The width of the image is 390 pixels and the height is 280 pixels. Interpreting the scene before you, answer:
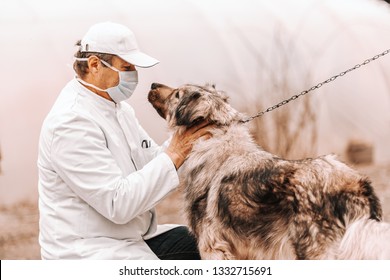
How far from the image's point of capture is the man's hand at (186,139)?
322cm

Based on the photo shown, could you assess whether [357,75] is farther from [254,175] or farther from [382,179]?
[254,175]

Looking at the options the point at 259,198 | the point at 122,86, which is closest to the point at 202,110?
the point at 122,86

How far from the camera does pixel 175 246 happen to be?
11.6 ft

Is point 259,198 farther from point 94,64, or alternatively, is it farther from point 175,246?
point 94,64

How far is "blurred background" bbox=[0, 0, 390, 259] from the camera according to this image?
3980 mm

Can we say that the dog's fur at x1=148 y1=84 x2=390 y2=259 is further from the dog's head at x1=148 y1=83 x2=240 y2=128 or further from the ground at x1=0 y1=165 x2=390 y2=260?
the ground at x1=0 y1=165 x2=390 y2=260

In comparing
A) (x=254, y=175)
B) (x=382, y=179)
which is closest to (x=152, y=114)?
(x=254, y=175)

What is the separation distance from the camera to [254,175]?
10.2ft

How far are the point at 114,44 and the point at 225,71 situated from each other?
1.30 m

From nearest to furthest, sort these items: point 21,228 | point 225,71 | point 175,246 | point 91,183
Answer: point 91,183
point 175,246
point 21,228
point 225,71

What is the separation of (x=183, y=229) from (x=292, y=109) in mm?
1307

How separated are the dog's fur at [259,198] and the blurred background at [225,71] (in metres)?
0.71

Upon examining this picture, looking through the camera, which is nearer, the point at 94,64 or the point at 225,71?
the point at 94,64

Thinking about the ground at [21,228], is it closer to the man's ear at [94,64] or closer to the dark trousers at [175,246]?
the dark trousers at [175,246]
